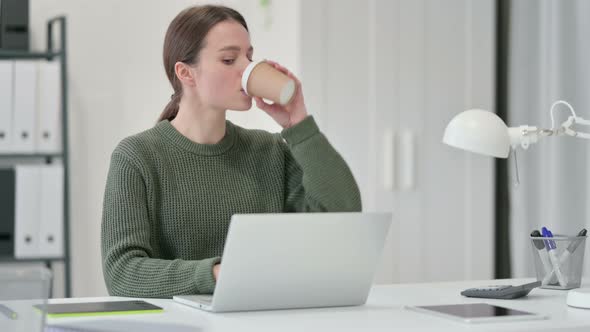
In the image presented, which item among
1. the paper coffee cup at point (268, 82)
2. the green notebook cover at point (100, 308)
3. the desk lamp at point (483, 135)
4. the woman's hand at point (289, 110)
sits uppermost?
the paper coffee cup at point (268, 82)

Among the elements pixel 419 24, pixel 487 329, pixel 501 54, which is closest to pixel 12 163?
pixel 419 24

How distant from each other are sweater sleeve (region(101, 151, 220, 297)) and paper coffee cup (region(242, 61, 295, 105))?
33 cm

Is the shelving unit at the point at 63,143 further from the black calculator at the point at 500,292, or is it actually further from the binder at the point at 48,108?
the black calculator at the point at 500,292

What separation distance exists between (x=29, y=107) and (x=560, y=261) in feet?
7.07

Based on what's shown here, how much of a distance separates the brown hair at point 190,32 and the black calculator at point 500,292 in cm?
82

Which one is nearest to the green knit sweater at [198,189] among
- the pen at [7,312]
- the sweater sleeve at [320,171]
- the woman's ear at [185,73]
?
the sweater sleeve at [320,171]

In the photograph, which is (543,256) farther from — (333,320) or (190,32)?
(190,32)

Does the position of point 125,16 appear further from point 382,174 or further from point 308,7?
point 382,174

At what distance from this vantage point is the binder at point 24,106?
3.34 meters

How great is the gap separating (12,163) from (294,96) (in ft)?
6.73

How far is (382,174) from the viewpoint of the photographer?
3.12 meters

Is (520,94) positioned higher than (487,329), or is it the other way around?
(520,94)

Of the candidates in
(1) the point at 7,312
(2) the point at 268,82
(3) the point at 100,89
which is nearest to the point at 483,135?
(2) the point at 268,82

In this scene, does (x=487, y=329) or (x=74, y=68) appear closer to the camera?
(x=487, y=329)
